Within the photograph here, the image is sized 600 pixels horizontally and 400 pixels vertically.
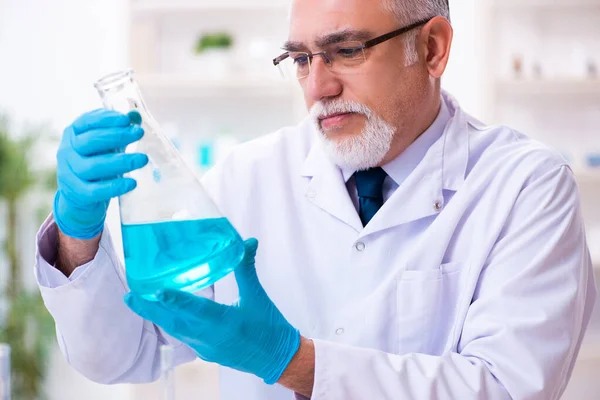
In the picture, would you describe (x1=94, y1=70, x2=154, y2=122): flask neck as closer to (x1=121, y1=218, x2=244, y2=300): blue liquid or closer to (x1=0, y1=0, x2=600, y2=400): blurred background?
(x1=121, y1=218, x2=244, y2=300): blue liquid

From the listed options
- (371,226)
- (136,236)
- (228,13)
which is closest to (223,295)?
(371,226)

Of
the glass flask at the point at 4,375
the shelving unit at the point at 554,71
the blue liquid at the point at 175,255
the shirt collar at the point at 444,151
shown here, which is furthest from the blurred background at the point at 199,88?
the blue liquid at the point at 175,255

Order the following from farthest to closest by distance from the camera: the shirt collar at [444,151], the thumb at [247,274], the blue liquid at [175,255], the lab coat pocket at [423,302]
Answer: the shirt collar at [444,151] < the lab coat pocket at [423,302] < the thumb at [247,274] < the blue liquid at [175,255]

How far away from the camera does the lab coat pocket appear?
138 centimetres

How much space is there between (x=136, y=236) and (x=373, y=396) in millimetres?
443

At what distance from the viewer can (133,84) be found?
100 centimetres

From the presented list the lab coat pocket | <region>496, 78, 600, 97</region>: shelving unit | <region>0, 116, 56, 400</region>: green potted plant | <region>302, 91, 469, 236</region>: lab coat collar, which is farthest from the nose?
<region>0, 116, 56, 400</region>: green potted plant

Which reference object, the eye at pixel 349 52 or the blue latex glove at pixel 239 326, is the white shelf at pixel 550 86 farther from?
the blue latex glove at pixel 239 326

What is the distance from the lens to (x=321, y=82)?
1400mm

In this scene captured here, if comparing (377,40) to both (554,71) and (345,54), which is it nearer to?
(345,54)

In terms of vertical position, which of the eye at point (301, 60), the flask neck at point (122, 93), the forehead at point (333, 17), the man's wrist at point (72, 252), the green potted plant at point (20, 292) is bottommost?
the green potted plant at point (20, 292)

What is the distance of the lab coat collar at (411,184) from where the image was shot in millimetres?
1435

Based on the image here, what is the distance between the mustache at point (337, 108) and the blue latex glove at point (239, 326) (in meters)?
0.44

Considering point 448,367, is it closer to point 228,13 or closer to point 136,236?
point 136,236
